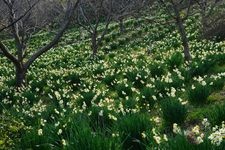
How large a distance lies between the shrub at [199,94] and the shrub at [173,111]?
3.09 feet

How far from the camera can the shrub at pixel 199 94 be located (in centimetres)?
698

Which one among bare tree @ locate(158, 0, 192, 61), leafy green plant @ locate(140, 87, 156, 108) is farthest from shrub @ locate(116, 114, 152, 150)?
bare tree @ locate(158, 0, 192, 61)

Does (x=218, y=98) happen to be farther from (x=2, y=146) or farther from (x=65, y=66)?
(x=65, y=66)

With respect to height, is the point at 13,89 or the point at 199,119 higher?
the point at 13,89

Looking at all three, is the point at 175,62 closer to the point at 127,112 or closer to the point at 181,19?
the point at 181,19

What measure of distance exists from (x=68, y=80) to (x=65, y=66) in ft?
15.2

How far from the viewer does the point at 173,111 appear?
6.07m

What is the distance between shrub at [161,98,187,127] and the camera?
19.7 feet

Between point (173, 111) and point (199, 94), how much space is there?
3.86ft

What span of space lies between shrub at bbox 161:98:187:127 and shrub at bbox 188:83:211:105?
37.1 inches

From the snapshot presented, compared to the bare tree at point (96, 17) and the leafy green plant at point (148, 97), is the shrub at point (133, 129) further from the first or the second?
the bare tree at point (96, 17)

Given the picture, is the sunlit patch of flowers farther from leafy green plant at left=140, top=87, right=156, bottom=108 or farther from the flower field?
leafy green plant at left=140, top=87, right=156, bottom=108

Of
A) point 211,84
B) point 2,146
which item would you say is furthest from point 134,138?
point 211,84

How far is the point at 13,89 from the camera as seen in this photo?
11273mm
